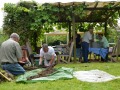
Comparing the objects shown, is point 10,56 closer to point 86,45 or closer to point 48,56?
point 48,56

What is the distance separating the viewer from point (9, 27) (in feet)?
50.2

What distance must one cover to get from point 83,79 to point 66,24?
11.8 m

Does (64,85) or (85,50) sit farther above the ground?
(64,85)

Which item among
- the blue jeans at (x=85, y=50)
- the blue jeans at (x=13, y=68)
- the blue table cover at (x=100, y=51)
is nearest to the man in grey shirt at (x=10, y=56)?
the blue jeans at (x=13, y=68)

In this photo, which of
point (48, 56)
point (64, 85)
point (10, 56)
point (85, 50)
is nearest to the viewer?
point (64, 85)

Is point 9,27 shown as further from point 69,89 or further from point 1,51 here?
point 69,89

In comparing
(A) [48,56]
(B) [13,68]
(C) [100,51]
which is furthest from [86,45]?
(B) [13,68]

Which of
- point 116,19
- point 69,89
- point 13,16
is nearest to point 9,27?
point 13,16

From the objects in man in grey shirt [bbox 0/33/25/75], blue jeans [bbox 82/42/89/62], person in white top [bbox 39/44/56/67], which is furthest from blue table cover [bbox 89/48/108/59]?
man in grey shirt [bbox 0/33/25/75]

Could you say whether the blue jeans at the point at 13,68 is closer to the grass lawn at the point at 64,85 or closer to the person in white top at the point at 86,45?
the grass lawn at the point at 64,85

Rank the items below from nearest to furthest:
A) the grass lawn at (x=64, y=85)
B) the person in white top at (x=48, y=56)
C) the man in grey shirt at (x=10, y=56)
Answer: the grass lawn at (x=64, y=85) < the man in grey shirt at (x=10, y=56) < the person in white top at (x=48, y=56)

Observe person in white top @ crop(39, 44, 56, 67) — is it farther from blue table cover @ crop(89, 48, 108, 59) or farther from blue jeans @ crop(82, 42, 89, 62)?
blue table cover @ crop(89, 48, 108, 59)

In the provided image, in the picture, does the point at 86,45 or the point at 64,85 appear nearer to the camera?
the point at 64,85

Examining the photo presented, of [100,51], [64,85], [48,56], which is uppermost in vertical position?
[48,56]
